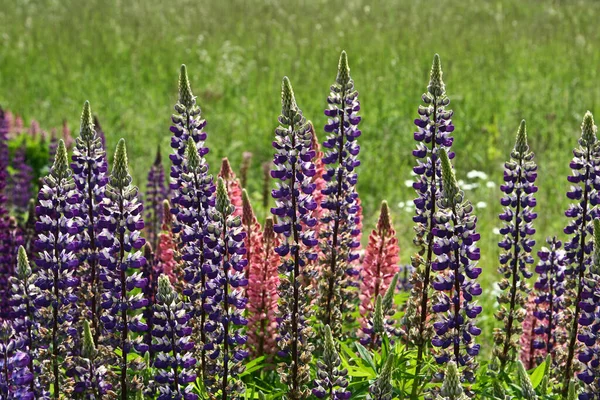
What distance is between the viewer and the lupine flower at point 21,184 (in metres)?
8.05

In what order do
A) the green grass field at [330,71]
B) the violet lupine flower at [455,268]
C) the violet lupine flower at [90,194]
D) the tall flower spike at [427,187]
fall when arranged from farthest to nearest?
the green grass field at [330,71], the tall flower spike at [427,187], the violet lupine flower at [90,194], the violet lupine flower at [455,268]

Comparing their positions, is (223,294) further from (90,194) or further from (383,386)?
(383,386)

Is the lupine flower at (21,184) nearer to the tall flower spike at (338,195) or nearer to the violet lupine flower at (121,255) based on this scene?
the tall flower spike at (338,195)

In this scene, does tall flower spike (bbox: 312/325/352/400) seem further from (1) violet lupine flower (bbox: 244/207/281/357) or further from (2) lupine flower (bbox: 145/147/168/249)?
(2) lupine flower (bbox: 145/147/168/249)

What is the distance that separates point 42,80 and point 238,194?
9.96 meters

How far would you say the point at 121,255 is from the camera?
3.50 meters

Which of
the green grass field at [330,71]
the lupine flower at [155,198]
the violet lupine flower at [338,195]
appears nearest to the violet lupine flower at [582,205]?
the violet lupine flower at [338,195]

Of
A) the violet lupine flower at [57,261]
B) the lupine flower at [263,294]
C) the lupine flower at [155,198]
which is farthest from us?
the lupine flower at [155,198]

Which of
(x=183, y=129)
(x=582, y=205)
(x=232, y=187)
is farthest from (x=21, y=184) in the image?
(x=582, y=205)

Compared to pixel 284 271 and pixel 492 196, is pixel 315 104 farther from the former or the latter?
pixel 284 271

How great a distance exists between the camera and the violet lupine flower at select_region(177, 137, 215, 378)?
376 cm

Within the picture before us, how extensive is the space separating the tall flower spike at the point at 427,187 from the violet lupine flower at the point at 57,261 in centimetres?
158

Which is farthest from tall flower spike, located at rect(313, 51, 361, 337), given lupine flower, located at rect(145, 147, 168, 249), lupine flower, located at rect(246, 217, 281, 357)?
lupine flower, located at rect(145, 147, 168, 249)

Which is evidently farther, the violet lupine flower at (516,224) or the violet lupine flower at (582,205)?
the violet lupine flower at (516,224)
